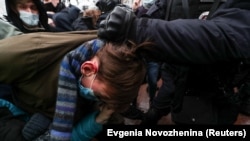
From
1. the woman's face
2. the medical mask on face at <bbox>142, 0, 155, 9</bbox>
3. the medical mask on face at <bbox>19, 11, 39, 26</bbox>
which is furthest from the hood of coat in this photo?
the medical mask on face at <bbox>142, 0, 155, 9</bbox>

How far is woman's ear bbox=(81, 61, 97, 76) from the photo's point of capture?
1151 mm

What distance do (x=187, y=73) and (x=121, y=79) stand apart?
1.75 feet

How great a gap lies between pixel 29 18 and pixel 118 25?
1.30 m

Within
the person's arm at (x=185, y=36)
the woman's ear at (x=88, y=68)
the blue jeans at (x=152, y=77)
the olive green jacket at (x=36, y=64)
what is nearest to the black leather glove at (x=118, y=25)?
the person's arm at (x=185, y=36)

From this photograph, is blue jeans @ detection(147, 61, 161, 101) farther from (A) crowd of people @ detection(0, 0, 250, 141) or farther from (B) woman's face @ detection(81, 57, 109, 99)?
(B) woman's face @ detection(81, 57, 109, 99)

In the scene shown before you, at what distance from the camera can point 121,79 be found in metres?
1.16

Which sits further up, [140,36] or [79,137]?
[140,36]

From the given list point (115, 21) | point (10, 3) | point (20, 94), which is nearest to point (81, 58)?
point (115, 21)

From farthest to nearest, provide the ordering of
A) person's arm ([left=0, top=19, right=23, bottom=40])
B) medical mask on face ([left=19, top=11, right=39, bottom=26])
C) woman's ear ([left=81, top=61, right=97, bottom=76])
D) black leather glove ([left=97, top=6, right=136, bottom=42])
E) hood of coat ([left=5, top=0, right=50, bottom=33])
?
1. medical mask on face ([left=19, top=11, right=39, bottom=26])
2. hood of coat ([left=5, top=0, right=50, bottom=33])
3. person's arm ([left=0, top=19, right=23, bottom=40])
4. woman's ear ([left=81, top=61, right=97, bottom=76])
5. black leather glove ([left=97, top=6, right=136, bottom=42])

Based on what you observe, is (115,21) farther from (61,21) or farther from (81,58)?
(61,21)

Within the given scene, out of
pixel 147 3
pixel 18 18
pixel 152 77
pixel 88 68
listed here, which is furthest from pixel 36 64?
pixel 147 3

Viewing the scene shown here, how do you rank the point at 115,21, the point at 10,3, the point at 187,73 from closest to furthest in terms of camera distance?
the point at 115,21
the point at 187,73
the point at 10,3

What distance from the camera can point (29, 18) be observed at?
2055 mm

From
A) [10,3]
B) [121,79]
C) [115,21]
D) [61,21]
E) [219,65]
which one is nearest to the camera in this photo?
[115,21]
